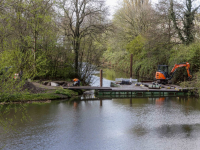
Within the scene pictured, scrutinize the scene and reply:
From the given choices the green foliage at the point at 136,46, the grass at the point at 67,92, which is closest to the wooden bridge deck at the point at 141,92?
the grass at the point at 67,92

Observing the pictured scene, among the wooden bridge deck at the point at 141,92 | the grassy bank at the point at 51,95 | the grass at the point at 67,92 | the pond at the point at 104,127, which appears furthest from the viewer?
the wooden bridge deck at the point at 141,92

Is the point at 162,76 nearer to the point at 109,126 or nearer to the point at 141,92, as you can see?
the point at 141,92

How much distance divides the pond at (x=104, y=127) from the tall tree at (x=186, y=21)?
9941mm

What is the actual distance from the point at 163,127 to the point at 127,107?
14.0ft

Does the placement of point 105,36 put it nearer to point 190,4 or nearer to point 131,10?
point 190,4

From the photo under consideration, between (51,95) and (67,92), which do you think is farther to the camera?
(67,92)

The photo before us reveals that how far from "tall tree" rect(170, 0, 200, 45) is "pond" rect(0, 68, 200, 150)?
9941mm

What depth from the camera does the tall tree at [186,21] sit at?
77.3 feet

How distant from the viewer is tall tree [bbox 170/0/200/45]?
2355cm

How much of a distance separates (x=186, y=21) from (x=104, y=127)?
17.0m

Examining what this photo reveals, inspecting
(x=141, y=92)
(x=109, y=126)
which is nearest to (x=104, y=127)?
(x=109, y=126)

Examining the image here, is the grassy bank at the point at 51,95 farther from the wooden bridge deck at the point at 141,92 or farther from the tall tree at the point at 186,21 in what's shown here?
the tall tree at the point at 186,21

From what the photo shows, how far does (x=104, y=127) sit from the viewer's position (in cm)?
1063

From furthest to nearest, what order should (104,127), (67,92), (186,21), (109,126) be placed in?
1. (186,21)
2. (67,92)
3. (109,126)
4. (104,127)
